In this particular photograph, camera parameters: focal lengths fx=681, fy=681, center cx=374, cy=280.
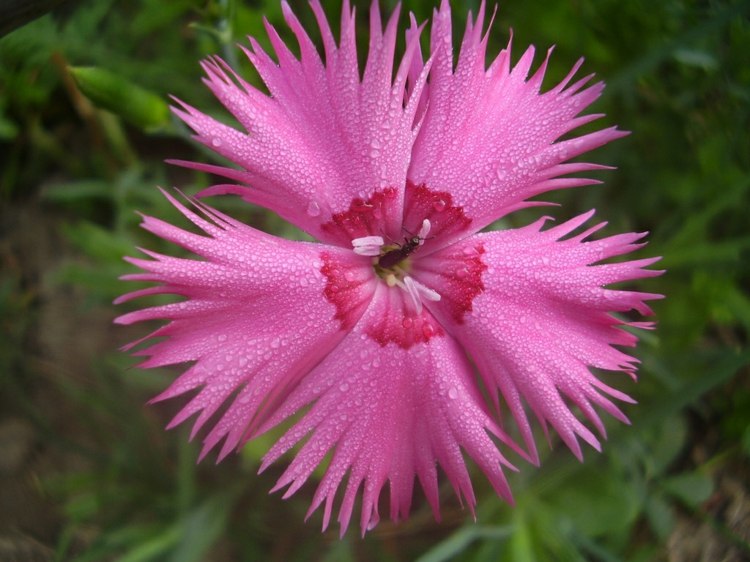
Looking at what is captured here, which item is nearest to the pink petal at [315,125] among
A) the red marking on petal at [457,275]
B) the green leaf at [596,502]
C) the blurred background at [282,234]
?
the red marking on petal at [457,275]

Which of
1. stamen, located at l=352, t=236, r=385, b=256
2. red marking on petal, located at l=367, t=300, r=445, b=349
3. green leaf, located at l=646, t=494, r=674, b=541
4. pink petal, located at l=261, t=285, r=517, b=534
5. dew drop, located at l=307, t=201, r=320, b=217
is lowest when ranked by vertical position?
pink petal, located at l=261, t=285, r=517, b=534

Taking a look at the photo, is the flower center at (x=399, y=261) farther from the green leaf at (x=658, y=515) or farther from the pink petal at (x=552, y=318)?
the green leaf at (x=658, y=515)

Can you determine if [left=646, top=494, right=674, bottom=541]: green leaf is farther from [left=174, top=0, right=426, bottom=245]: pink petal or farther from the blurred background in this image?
[left=174, top=0, right=426, bottom=245]: pink petal

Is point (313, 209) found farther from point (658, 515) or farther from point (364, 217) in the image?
point (658, 515)

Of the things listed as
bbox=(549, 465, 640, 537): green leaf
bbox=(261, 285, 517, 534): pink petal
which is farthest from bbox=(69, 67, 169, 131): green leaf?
bbox=(549, 465, 640, 537): green leaf

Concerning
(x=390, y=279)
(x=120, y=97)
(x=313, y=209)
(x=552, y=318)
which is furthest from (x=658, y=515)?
(x=120, y=97)

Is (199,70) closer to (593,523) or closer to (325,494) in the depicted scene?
(325,494)
